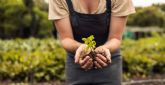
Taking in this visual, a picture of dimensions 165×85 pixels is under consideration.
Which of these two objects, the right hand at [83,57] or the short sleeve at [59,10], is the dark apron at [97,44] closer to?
the short sleeve at [59,10]

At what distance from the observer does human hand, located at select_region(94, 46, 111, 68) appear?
3028mm

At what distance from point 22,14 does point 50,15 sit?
48.8 feet

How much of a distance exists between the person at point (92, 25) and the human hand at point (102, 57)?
13 cm

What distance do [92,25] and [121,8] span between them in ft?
0.72

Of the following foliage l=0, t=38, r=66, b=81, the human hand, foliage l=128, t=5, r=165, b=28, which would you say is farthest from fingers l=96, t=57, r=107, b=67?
foliage l=128, t=5, r=165, b=28

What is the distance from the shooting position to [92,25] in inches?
130

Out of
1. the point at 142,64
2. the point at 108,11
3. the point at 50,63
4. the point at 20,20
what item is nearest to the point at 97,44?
the point at 108,11

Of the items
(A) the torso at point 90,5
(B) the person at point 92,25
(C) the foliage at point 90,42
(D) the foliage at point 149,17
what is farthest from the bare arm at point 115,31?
(D) the foliage at point 149,17

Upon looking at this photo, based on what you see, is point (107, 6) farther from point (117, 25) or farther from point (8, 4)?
point (8, 4)

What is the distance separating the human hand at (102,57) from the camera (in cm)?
303

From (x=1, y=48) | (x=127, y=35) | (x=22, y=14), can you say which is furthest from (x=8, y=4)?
(x=127, y=35)

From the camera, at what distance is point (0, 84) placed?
9.85 meters

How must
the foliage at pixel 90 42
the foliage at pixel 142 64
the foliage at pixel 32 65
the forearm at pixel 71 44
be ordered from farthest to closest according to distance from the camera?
the foliage at pixel 142 64 < the foliage at pixel 32 65 < the forearm at pixel 71 44 < the foliage at pixel 90 42

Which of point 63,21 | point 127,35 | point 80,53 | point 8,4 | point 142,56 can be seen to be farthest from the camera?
point 127,35
